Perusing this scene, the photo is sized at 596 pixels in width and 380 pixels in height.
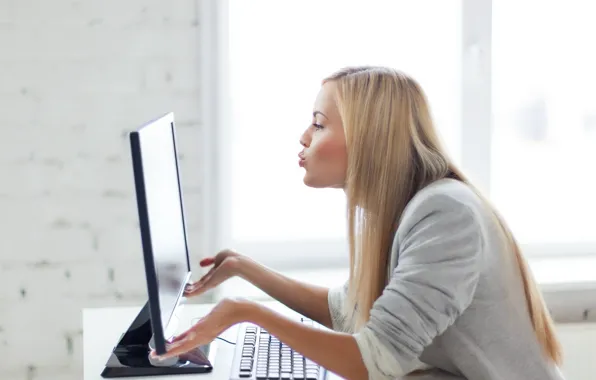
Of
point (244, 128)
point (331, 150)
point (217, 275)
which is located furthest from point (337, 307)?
point (244, 128)

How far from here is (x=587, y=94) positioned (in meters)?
2.36

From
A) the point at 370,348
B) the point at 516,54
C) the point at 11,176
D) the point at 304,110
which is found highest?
the point at 516,54

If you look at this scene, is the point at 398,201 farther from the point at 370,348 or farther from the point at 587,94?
the point at 587,94

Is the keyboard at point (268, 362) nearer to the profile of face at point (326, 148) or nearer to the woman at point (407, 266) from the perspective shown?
the woman at point (407, 266)

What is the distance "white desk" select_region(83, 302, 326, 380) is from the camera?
1325mm

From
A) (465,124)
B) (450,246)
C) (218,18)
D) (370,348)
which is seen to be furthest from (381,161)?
(465,124)

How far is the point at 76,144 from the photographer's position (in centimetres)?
199

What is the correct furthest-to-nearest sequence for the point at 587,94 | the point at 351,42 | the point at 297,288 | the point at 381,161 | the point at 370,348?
the point at 587,94 < the point at 351,42 < the point at 297,288 < the point at 381,161 < the point at 370,348

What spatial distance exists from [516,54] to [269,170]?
79 cm

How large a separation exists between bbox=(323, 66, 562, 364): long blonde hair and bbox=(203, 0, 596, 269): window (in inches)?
32.8

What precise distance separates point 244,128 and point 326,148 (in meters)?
0.89

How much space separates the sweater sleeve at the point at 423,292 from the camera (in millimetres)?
1095

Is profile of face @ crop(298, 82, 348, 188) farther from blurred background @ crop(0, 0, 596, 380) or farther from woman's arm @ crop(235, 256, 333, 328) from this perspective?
blurred background @ crop(0, 0, 596, 380)

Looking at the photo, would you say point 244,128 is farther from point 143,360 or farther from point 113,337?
point 143,360
